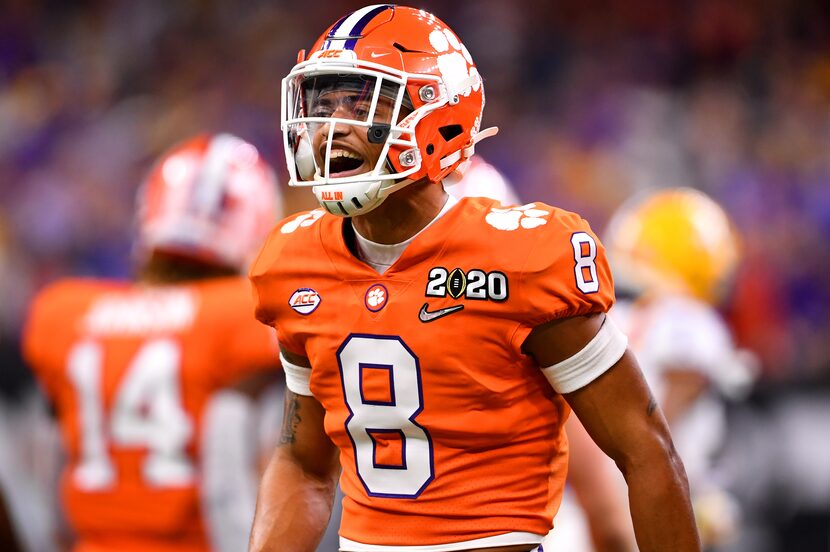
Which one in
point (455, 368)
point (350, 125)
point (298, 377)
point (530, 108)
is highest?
point (350, 125)

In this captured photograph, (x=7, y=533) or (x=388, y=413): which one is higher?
(x=388, y=413)

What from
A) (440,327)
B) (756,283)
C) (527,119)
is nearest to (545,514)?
(440,327)

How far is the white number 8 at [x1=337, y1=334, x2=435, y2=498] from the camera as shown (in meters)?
2.37

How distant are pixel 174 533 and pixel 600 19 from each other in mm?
6792

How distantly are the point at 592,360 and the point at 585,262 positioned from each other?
0.17 metres

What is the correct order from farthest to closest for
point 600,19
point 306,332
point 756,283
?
point 600,19 → point 756,283 → point 306,332

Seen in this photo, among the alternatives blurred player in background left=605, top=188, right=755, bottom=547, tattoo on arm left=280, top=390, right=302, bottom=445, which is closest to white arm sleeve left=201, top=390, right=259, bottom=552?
tattoo on arm left=280, top=390, right=302, bottom=445

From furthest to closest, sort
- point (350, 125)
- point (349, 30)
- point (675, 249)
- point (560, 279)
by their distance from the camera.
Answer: point (675, 249), point (349, 30), point (350, 125), point (560, 279)

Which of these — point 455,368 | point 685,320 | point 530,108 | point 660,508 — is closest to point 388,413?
point 455,368

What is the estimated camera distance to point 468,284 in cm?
233

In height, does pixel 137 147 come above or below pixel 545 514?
below

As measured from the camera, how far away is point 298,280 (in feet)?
8.26

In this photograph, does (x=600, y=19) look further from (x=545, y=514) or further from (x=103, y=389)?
(x=545, y=514)

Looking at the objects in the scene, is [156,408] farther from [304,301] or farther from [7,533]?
[304,301]
